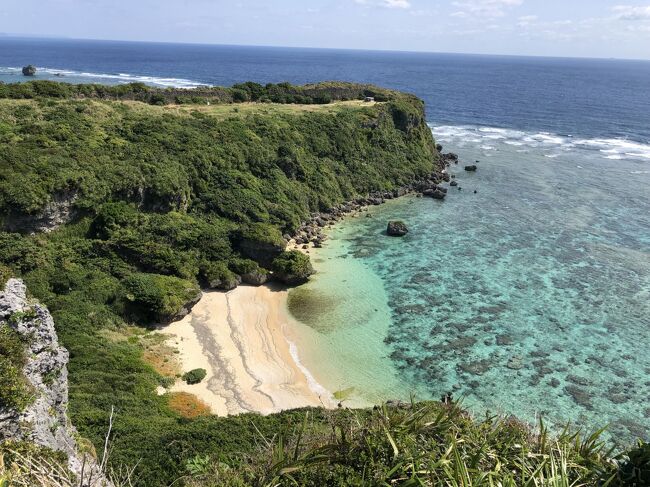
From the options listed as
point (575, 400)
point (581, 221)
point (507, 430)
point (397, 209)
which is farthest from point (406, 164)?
point (507, 430)

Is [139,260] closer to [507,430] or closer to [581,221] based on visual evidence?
[507,430]

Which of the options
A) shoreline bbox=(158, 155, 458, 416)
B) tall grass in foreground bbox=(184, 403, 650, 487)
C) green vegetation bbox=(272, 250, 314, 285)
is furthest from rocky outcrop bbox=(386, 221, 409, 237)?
tall grass in foreground bbox=(184, 403, 650, 487)

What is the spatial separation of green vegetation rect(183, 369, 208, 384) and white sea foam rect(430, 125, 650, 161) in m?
85.1

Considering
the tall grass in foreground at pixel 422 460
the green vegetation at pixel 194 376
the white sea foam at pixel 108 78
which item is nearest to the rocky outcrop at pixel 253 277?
the green vegetation at pixel 194 376

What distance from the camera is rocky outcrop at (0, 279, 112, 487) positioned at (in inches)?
630

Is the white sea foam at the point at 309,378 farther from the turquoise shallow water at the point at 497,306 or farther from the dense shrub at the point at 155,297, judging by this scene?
the dense shrub at the point at 155,297

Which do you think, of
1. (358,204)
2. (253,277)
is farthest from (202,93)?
(253,277)

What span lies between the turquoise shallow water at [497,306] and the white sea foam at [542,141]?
31.1m

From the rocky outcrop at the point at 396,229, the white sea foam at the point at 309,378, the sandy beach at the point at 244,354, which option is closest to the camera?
the sandy beach at the point at 244,354

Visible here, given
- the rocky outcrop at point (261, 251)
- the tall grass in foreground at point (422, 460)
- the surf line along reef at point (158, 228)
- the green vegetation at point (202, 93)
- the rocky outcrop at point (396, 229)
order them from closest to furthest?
the tall grass in foreground at point (422, 460)
the surf line along reef at point (158, 228)
the rocky outcrop at point (261, 251)
the rocky outcrop at point (396, 229)
the green vegetation at point (202, 93)

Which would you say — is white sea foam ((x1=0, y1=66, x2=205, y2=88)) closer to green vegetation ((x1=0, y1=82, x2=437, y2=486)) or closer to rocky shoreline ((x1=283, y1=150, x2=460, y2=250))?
green vegetation ((x1=0, y1=82, x2=437, y2=486))

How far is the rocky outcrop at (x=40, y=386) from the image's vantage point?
16.0m

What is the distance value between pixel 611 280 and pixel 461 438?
41204 millimetres

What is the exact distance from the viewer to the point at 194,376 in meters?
29.7
